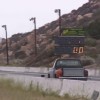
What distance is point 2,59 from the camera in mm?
118562

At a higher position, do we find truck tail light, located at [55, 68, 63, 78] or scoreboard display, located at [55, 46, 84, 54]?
scoreboard display, located at [55, 46, 84, 54]

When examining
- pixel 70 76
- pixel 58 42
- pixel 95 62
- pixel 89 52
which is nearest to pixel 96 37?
pixel 89 52

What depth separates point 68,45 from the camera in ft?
147

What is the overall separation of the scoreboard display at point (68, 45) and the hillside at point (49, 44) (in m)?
24.8

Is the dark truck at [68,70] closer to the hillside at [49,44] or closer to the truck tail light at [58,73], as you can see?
the truck tail light at [58,73]

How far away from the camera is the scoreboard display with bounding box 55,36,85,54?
44500 mm

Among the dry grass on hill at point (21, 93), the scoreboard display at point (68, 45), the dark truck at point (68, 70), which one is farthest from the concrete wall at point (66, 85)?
the scoreboard display at point (68, 45)

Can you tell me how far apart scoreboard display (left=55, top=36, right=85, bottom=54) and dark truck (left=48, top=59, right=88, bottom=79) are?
13.1 meters

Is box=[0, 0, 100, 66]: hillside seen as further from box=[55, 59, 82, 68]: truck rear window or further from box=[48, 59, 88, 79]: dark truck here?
box=[48, 59, 88, 79]: dark truck

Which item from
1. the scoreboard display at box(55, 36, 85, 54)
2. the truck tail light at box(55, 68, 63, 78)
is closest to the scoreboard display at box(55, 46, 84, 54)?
the scoreboard display at box(55, 36, 85, 54)

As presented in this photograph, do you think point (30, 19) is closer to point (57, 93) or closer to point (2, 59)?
point (2, 59)

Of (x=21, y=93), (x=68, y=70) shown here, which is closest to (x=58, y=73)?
(x=68, y=70)

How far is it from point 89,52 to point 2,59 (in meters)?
42.0

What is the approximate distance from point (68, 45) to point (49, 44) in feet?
169
